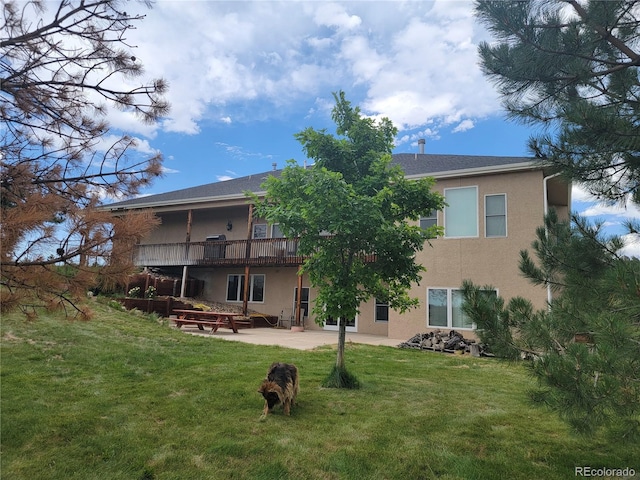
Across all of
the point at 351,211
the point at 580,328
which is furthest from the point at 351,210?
the point at 580,328

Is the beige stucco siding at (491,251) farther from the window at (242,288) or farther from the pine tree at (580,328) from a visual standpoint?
the pine tree at (580,328)

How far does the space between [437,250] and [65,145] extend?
34.4 ft

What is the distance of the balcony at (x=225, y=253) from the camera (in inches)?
604

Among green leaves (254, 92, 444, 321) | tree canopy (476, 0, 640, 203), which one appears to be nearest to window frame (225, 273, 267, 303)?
green leaves (254, 92, 444, 321)

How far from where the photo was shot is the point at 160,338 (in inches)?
348

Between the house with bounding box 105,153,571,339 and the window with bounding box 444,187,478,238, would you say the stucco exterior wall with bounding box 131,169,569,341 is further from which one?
the window with bounding box 444,187,478,238

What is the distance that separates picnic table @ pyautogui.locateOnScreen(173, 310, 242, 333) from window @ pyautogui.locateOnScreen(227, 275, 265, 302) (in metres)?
3.95

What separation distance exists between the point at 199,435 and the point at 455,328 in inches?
357

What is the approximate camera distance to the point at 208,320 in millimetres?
13000

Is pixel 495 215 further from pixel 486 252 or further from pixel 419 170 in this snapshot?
pixel 419 170

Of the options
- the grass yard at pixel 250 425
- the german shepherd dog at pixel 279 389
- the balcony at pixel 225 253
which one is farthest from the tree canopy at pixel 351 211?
the balcony at pixel 225 253

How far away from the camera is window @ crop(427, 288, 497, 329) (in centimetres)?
1116

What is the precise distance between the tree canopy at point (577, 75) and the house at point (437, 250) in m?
4.81

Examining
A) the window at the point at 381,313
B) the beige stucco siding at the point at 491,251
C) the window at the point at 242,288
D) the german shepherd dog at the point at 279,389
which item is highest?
the beige stucco siding at the point at 491,251
